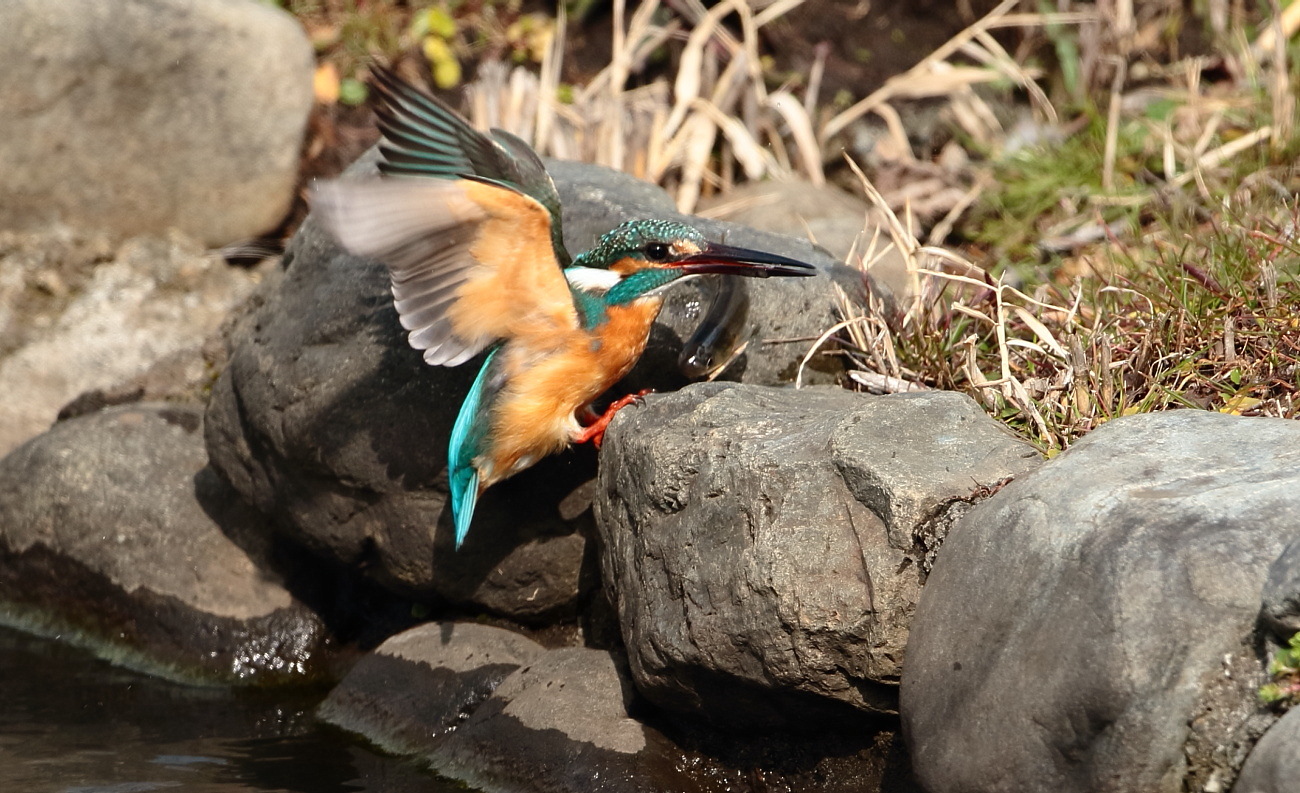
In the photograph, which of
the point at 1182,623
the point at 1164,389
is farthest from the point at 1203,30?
the point at 1182,623

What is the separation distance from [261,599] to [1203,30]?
5.46m

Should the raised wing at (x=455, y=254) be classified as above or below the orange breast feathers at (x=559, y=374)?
above

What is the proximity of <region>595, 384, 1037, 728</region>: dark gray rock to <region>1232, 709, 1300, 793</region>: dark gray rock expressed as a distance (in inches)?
32.0

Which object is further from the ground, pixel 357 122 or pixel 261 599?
pixel 357 122

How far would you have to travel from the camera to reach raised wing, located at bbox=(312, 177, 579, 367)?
3379 mm

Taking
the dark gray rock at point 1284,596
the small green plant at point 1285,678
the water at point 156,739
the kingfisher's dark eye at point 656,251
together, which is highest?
the kingfisher's dark eye at point 656,251

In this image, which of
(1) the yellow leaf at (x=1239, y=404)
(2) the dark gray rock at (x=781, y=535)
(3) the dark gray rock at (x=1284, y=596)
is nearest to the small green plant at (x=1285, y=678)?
(3) the dark gray rock at (x=1284, y=596)

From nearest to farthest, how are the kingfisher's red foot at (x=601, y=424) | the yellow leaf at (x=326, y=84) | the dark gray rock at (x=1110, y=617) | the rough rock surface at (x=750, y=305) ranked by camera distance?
the dark gray rock at (x=1110, y=617) → the kingfisher's red foot at (x=601, y=424) → the rough rock surface at (x=750, y=305) → the yellow leaf at (x=326, y=84)

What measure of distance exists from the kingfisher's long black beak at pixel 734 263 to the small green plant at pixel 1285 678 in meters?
1.64

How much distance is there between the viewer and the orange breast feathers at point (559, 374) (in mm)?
3553

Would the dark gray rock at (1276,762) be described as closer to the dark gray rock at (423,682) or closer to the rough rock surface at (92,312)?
the dark gray rock at (423,682)

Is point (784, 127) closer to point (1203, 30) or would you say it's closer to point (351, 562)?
point (1203, 30)

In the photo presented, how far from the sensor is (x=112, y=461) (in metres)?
4.72

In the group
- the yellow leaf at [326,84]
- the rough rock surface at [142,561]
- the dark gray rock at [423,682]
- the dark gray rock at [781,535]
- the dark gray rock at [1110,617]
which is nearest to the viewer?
the dark gray rock at [1110,617]
